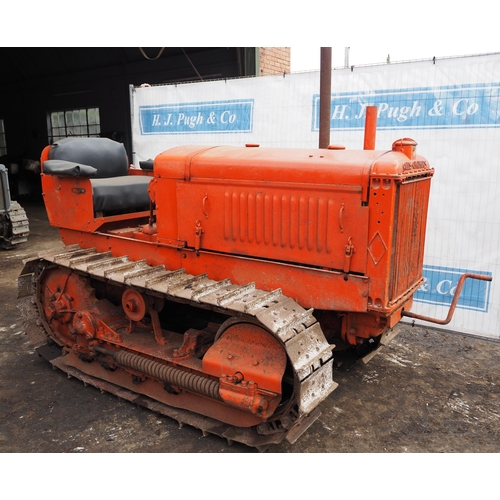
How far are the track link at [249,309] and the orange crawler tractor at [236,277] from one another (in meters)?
0.01

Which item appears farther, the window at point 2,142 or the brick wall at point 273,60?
the window at point 2,142

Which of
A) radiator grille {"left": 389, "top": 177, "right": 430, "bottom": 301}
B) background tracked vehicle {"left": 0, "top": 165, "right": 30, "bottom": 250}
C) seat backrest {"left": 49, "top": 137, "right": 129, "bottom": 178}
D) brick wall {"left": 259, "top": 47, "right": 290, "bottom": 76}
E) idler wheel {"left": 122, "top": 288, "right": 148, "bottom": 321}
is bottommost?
background tracked vehicle {"left": 0, "top": 165, "right": 30, "bottom": 250}

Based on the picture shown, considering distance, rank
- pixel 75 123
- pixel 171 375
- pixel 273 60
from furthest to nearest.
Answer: pixel 75 123
pixel 273 60
pixel 171 375

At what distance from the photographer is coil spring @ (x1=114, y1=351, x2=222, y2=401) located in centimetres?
368

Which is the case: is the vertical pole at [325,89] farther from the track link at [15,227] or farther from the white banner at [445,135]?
the track link at [15,227]

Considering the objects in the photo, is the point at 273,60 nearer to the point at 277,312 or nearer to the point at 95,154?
the point at 95,154

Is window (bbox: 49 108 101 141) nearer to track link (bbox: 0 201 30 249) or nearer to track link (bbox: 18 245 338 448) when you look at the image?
track link (bbox: 0 201 30 249)

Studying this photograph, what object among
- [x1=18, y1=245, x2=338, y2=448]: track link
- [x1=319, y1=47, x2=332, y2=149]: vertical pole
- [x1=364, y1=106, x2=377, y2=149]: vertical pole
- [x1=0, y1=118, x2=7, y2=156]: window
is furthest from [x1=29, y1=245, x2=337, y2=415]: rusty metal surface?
[x1=0, y1=118, x2=7, y2=156]: window

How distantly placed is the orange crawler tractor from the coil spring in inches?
0.4

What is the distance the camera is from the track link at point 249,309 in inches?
125

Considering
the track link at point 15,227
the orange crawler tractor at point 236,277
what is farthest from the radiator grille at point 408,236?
the track link at point 15,227

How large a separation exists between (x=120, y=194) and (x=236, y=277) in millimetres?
1793

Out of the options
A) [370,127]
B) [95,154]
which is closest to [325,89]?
[370,127]

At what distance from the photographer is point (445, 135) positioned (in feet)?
17.3
